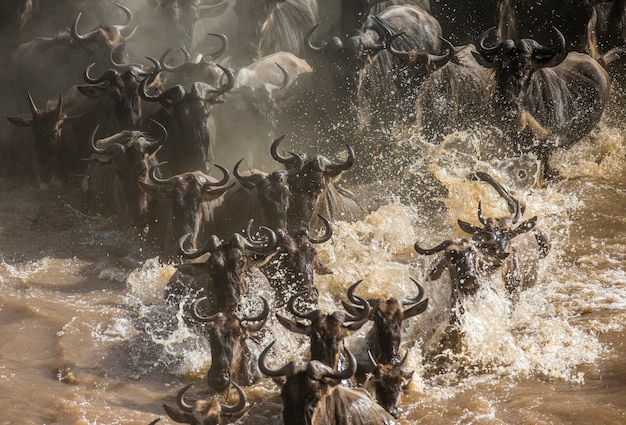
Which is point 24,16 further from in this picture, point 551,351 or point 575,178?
point 551,351

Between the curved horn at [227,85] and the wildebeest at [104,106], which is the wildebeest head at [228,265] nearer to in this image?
the curved horn at [227,85]

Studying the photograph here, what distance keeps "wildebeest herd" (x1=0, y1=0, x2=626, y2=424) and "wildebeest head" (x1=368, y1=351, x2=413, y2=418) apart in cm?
2

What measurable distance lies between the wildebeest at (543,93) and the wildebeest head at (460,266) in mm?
5216

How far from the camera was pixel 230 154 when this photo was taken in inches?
535

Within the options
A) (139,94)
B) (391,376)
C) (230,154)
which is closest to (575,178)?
(230,154)

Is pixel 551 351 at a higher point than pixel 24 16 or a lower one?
lower

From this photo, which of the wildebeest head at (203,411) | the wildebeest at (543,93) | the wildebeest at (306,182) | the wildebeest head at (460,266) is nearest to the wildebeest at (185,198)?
the wildebeest at (306,182)

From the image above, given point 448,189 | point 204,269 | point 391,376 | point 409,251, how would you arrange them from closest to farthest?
point 391,376 → point 204,269 → point 409,251 → point 448,189

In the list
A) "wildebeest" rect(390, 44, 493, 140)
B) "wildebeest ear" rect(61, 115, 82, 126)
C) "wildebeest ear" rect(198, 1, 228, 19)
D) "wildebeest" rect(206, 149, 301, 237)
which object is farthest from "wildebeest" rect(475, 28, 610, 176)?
"wildebeest ear" rect(61, 115, 82, 126)

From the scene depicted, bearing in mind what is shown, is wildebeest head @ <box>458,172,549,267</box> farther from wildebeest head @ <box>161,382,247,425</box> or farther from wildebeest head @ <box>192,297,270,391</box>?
wildebeest head @ <box>161,382,247,425</box>

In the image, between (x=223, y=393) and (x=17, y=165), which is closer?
(x=223, y=393)

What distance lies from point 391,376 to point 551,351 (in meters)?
2.11

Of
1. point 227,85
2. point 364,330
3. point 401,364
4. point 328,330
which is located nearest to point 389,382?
point 401,364

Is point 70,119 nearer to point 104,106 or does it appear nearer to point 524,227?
point 104,106
